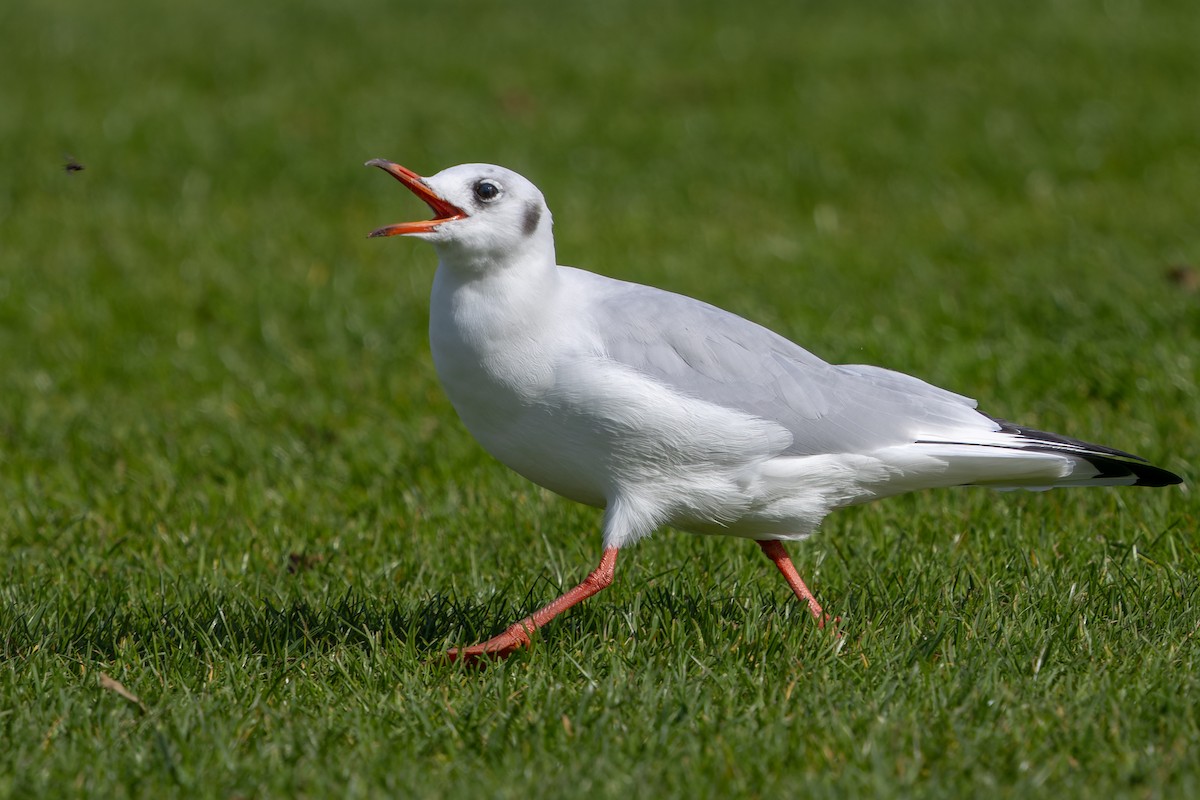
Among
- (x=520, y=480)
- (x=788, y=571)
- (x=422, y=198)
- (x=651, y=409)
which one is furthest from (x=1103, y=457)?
(x=520, y=480)

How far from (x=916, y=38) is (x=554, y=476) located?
959 cm

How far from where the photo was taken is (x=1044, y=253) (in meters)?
7.99

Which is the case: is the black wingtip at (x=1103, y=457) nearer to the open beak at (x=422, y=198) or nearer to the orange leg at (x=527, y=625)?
the orange leg at (x=527, y=625)

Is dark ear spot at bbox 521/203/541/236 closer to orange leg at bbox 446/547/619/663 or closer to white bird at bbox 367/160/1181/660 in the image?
white bird at bbox 367/160/1181/660

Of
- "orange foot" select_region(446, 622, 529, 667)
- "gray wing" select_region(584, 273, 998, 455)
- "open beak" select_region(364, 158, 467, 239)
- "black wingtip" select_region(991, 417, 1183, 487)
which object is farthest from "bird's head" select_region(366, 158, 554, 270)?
"black wingtip" select_region(991, 417, 1183, 487)

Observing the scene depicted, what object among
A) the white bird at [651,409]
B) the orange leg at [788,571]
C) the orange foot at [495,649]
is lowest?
the orange foot at [495,649]

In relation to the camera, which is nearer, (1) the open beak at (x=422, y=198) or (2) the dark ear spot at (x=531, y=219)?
(1) the open beak at (x=422, y=198)

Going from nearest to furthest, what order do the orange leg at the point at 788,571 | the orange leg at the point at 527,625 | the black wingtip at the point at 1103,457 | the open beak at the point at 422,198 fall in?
the open beak at the point at 422,198, the orange leg at the point at 527,625, the black wingtip at the point at 1103,457, the orange leg at the point at 788,571

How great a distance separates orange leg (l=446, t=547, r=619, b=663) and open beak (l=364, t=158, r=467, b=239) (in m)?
0.96

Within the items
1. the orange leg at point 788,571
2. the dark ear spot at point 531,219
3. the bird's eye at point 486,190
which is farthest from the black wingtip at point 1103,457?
the bird's eye at point 486,190

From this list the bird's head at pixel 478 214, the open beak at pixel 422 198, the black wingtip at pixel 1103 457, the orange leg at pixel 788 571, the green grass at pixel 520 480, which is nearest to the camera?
the green grass at pixel 520 480

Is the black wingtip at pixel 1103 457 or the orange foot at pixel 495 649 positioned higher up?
the black wingtip at pixel 1103 457

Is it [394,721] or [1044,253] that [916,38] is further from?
[394,721]

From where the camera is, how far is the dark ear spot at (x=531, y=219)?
376 centimetres
